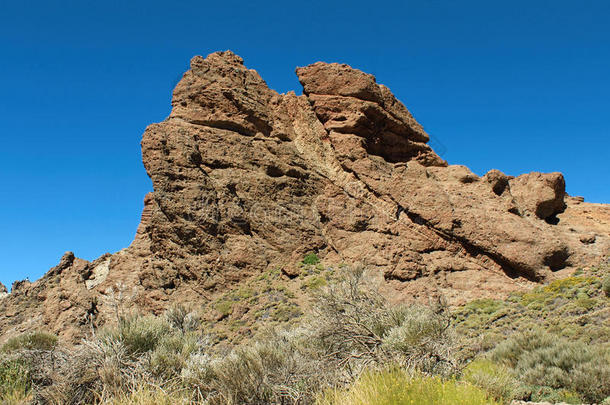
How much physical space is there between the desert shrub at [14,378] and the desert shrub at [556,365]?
8983 millimetres

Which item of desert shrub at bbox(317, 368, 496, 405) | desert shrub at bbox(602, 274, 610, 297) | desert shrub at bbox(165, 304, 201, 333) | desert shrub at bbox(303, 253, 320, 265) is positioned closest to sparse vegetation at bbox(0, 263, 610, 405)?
desert shrub at bbox(317, 368, 496, 405)

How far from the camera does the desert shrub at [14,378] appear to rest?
18.8 ft

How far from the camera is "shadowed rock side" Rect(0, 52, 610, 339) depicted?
19359mm

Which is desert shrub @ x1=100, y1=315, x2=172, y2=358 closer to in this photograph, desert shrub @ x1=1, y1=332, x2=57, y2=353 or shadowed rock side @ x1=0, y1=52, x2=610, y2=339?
desert shrub @ x1=1, y1=332, x2=57, y2=353

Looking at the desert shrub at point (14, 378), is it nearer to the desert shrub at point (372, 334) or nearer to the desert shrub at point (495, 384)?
the desert shrub at point (372, 334)

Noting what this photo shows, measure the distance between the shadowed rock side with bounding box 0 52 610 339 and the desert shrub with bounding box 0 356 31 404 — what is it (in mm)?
11583

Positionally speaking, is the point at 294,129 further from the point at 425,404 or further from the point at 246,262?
the point at 425,404

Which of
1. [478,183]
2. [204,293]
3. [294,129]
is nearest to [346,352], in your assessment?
[204,293]

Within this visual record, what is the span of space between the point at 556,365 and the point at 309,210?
1563 cm

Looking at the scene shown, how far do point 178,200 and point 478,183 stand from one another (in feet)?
53.7

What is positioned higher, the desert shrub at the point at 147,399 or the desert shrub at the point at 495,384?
the desert shrub at the point at 147,399

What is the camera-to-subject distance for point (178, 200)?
20250 millimetres

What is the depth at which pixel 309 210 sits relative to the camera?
75.8 ft

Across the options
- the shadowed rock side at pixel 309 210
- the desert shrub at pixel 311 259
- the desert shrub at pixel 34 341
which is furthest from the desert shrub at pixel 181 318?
the desert shrub at pixel 311 259
